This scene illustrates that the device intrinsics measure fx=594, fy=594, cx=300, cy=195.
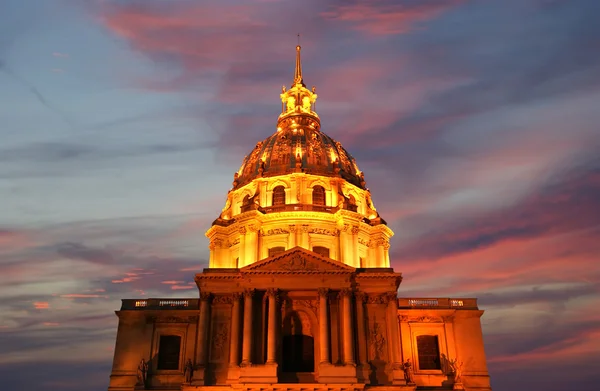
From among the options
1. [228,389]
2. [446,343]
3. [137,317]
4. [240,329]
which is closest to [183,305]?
[137,317]

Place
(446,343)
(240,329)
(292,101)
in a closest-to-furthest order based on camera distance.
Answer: (240,329) < (446,343) < (292,101)

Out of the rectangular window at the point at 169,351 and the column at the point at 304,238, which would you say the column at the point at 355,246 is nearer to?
the column at the point at 304,238

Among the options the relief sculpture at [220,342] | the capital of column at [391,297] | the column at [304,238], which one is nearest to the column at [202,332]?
the relief sculpture at [220,342]

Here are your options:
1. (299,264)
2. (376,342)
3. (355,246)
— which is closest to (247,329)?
(299,264)

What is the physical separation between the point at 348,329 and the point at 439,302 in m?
9.99

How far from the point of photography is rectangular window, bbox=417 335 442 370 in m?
45.6

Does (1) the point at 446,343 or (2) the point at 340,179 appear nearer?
(1) the point at 446,343

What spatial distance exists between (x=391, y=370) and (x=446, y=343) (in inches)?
253

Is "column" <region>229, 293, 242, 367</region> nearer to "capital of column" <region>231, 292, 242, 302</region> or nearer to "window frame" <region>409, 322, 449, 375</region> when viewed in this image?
"capital of column" <region>231, 292, 242, 302</region>

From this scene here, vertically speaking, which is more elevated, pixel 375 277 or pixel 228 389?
pixel 375 277

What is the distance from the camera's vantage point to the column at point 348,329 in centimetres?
4166

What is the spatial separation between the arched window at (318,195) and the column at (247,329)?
17.4 meters

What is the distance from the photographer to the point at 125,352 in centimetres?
4566

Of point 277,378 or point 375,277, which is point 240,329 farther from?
point 375,277
